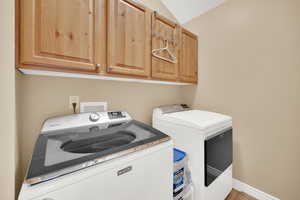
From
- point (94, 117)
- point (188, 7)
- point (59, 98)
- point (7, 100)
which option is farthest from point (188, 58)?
point (7, 100)

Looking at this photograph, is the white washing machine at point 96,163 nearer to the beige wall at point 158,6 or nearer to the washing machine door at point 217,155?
the washing machine door at point 217,155

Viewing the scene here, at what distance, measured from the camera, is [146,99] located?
1770mm

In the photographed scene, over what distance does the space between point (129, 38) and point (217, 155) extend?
1.52m

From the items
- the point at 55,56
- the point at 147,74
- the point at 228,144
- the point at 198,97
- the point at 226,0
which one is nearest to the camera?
the point at 55,56

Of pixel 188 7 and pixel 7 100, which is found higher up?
pixel 188 7

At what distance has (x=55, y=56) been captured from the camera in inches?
33.4

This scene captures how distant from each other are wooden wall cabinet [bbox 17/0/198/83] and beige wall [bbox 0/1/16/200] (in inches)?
4.4

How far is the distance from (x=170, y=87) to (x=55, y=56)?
1.62 metres

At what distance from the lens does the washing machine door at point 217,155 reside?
3.92 ft

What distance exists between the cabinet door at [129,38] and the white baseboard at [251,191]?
190cm

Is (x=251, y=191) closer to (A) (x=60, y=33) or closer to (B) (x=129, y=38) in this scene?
(B) (x=129, y=38)

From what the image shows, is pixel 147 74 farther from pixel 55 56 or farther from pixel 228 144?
pixel 228 144

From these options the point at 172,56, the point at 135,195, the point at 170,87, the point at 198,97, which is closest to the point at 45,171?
the point at 135,195

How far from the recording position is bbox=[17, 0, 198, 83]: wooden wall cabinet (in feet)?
2.54
